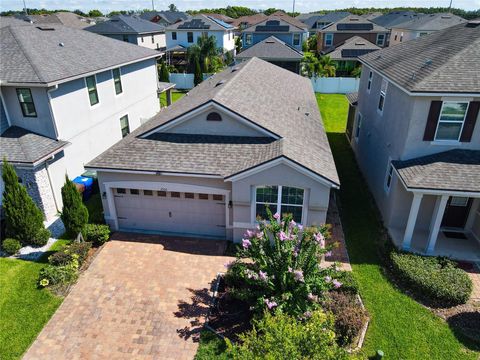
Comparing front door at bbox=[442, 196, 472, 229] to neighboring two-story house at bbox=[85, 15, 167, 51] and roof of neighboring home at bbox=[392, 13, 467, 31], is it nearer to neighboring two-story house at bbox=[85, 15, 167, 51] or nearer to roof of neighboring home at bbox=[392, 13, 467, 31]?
roof of neighboring home at bbox=[392, 13, 467, 31]

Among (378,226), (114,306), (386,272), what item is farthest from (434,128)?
(114,306)

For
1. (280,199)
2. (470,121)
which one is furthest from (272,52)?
(280,199)

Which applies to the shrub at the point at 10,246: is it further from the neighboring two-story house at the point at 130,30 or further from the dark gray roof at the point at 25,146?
the neighboring two-story house at the point at 130,30

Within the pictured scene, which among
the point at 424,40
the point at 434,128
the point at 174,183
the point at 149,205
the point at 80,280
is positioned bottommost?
the point at 80,280

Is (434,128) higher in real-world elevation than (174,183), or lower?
higher

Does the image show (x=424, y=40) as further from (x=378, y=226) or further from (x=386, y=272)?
(x=386, y=272)
